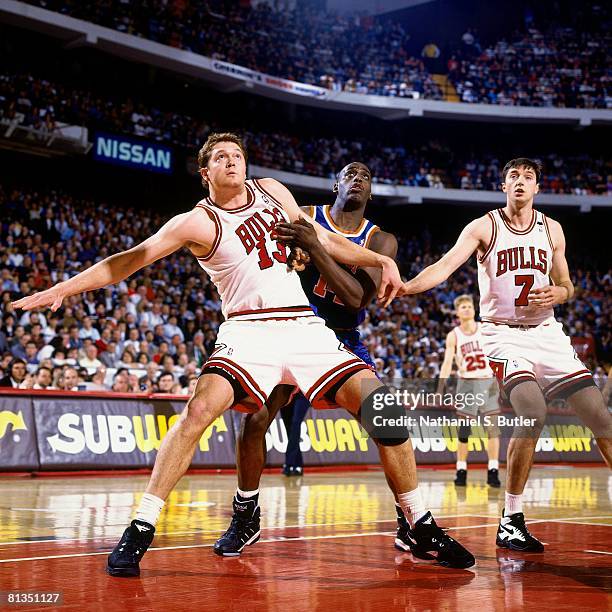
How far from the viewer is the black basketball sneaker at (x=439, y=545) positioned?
4.84 m

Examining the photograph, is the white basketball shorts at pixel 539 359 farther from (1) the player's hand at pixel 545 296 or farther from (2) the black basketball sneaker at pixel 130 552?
(2) the black basketball sneaker at pixel 130 552

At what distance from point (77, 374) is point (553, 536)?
9219 mm

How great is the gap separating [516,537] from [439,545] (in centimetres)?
102

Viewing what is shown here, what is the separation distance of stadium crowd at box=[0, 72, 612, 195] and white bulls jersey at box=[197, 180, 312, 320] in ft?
58.0

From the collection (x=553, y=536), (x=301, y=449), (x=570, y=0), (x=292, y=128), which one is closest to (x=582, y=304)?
(x=292, y=128)

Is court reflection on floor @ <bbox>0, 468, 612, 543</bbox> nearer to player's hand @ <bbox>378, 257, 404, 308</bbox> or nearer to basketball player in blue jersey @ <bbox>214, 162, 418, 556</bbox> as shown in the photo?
basketball player in blue jersey @ <bbox>214, 162, 418, 556</bbox>

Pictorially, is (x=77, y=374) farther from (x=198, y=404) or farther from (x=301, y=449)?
(x=198, y=404)

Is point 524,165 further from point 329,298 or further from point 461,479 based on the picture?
point 461,479

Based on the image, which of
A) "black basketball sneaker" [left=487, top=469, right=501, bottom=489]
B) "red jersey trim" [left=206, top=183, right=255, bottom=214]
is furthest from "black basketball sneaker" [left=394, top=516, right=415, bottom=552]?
"black basketball sneaker" [left=487, top=469, right=501, bottom=489]

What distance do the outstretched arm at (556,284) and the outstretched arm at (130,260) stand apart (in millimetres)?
2253

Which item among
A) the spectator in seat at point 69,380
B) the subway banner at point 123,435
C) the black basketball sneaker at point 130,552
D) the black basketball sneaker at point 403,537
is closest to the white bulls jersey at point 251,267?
the black basketball sneaker at point 130,552

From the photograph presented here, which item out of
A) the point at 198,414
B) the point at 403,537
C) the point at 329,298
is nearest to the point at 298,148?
the point at 329,298

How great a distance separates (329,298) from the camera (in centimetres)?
602

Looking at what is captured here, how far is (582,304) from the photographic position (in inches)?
1193
